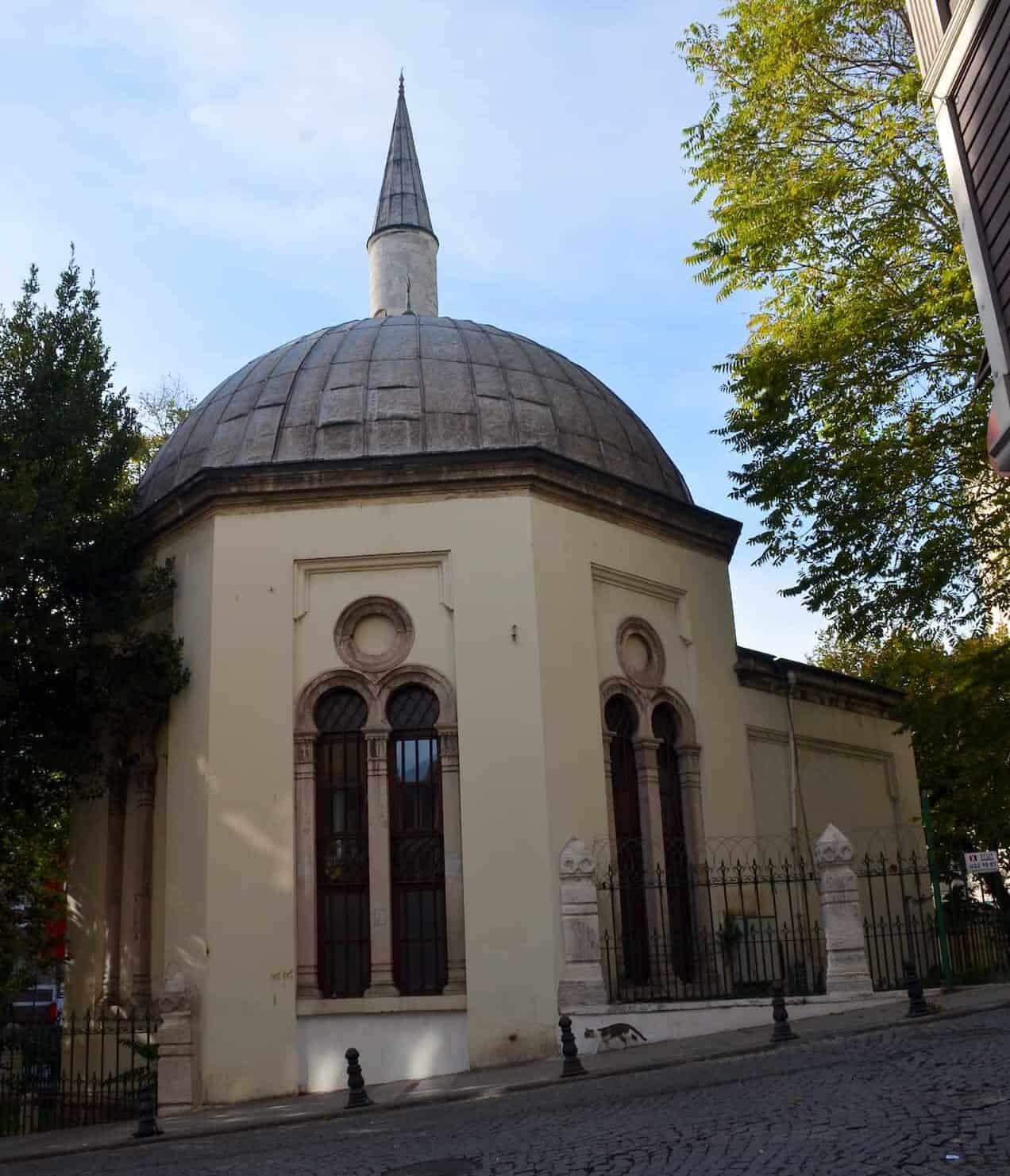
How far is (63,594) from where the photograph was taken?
17141 mm

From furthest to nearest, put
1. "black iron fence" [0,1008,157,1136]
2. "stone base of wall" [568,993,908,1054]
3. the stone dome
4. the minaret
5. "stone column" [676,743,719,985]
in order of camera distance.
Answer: the minaret < the stone dome < "stone column" [676,743,719,985] < "black iron fence" [0,1008,157,1136] < "stone base of wall" [568,993,908,1054]

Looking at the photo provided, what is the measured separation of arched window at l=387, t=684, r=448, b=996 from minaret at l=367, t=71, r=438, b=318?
10372 millimetres

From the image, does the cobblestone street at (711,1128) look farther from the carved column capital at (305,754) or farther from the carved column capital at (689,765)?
the carved column capital at (689,765)

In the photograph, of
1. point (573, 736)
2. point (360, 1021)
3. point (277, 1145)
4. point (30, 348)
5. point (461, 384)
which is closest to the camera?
point (277, 1145)

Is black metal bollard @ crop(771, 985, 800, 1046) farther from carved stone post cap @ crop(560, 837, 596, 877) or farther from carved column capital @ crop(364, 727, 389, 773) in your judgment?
carved column capital @ crop(364, 727, 389, 773)

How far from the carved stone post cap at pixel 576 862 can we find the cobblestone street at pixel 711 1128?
3015 mm

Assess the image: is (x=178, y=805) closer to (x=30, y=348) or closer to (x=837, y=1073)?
(x=30, y=348)

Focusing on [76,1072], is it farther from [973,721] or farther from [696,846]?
[973,721]

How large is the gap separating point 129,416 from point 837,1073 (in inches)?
528

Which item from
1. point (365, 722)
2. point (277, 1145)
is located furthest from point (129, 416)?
point (277, 1145)

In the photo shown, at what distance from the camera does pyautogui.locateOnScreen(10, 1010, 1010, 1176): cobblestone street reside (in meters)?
7.33

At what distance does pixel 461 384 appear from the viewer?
60.0ft

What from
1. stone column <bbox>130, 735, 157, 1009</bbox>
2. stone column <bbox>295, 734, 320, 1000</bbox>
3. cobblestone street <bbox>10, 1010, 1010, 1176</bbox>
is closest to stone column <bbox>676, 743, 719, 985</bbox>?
cobblestone street <bbox>10, 1010, 1010, 1176</bbox>

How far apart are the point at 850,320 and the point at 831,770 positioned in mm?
9356
